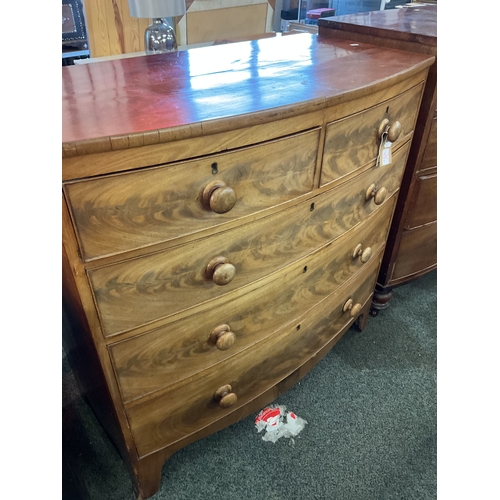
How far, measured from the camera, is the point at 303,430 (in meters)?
1.23

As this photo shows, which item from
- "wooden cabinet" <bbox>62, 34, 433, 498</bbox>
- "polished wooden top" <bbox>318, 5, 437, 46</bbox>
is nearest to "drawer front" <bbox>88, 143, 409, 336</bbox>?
"wooden cabinet" <bbox>62, 34, 433, 498</bbox>

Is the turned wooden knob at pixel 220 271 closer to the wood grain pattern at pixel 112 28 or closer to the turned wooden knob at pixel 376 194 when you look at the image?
the turned wooden knob at pixel 376 194

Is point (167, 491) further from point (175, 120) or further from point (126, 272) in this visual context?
point (175, 120)

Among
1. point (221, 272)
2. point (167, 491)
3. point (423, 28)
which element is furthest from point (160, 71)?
point (167, 491)

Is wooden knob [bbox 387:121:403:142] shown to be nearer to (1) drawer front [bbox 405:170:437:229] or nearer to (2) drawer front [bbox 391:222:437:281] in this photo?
(1) drawer front [bbox 405:170:437:229]

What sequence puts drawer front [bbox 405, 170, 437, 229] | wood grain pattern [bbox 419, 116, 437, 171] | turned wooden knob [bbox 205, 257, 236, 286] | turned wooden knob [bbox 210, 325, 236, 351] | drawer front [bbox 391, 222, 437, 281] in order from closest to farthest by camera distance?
1. turned wooden knob [bbox 205, 257, 236, 286]
2. turned wooden knob [bbox 210, 325, 236, 351]
3. wood grain pattern [bbox 419, 116, 437, 171]
4. drawer front [bbox 405, 170, 437, 229]
5. drawer front [bbox 391, 222, 437, 281]

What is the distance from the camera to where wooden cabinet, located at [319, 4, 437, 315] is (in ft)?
3.70

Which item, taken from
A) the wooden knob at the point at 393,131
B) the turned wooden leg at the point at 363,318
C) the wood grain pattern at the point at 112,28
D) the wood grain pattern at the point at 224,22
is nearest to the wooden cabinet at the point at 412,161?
the turned wooden leg at the point at 363,318

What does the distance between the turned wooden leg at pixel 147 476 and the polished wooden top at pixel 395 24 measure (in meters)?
1.22

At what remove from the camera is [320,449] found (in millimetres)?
1187

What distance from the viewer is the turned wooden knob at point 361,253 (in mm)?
1131

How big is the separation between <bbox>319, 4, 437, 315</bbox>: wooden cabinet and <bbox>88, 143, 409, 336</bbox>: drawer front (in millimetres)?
331

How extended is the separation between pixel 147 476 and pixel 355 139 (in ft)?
3.00

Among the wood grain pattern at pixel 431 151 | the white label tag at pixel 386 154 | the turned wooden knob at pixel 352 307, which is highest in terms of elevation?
the white label tag at pixel 386 154
